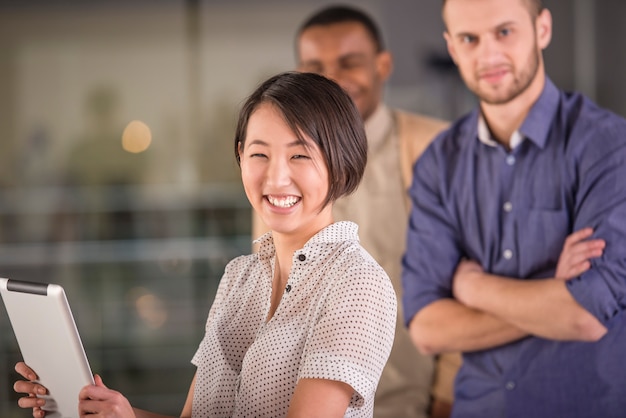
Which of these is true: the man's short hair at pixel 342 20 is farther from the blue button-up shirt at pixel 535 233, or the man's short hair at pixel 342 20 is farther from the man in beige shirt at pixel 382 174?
the blue button-up shirt at pixel 535 233

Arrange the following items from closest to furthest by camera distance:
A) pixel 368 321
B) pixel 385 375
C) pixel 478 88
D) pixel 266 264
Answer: pixel 368 321 → pixel 266 264 → pixel 478 88 → pixel 385 375

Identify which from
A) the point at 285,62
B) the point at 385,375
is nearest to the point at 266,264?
the point at 385,375

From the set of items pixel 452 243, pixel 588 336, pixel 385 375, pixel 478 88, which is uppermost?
pixel 478 88

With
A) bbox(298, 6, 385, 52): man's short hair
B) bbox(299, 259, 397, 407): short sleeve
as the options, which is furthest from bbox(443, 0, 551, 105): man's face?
bbox(299, 259, 397, 407): short sleeve

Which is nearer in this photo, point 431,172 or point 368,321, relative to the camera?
point 368,321

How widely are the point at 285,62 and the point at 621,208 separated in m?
3.29

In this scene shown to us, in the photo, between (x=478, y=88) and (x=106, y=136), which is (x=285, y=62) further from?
(x=478, y=88)

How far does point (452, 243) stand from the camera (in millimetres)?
2672

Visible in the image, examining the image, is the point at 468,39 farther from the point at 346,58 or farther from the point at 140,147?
the point at 140,147

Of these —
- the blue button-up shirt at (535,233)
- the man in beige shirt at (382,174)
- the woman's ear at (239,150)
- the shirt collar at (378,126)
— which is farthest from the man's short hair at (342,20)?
the woman's ear at (239,150)

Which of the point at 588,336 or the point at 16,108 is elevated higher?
the point at 16,108

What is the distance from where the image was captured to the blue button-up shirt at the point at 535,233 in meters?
2.39

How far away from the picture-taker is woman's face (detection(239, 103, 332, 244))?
1.62 meters

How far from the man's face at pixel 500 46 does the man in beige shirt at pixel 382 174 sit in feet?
2.19
